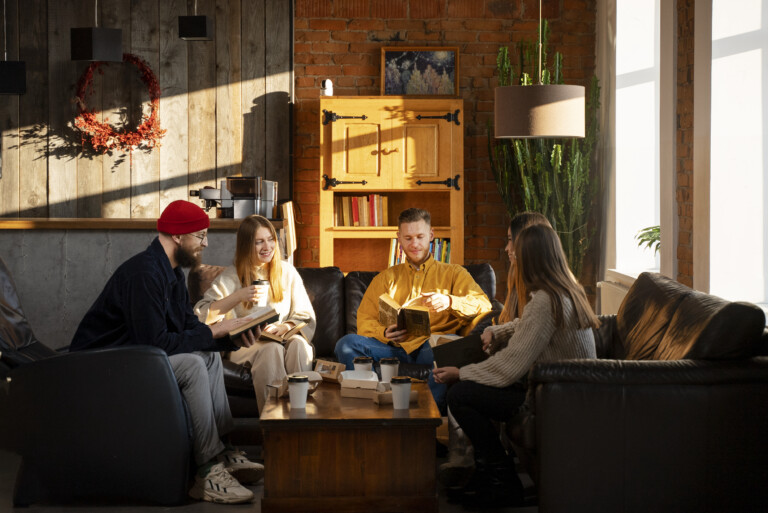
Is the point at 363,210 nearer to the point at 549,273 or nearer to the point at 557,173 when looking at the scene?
the point at 557,173

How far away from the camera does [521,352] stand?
3.27 metres

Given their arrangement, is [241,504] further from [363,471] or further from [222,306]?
[222,306]

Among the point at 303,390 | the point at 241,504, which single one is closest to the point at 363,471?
the point at 303,390

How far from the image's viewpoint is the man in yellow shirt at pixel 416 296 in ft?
14.6

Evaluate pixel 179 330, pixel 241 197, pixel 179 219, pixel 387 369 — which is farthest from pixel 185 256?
pixel 241 197

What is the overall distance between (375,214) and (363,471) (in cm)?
378

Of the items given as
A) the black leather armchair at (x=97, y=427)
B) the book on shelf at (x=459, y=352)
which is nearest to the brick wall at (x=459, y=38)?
the book on shelf at (x=459, y=352)

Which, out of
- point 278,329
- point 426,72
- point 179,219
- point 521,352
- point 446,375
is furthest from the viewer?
point 426,72

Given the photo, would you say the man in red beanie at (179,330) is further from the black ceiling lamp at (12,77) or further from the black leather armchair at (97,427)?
the black ceiling lamp at (12,77)

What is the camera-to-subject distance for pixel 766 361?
285 centimetres

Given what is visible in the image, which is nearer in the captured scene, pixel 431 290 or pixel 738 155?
pixel 738 155

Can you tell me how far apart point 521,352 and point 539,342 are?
8 centimetres

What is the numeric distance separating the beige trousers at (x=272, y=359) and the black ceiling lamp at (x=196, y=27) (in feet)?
9.43

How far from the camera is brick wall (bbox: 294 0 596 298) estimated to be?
275 inches
